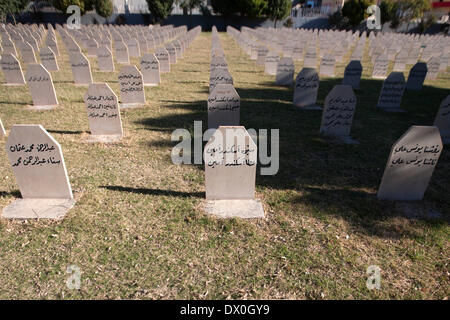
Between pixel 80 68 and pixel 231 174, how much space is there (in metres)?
7.97

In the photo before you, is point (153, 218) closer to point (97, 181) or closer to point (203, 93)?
point (97, 181)

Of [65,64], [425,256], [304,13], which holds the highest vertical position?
[304,13]

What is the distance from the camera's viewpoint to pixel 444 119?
5.56m

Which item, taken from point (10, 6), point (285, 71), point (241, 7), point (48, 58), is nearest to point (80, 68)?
point (48, 58)

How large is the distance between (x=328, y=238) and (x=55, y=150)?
11.1 ft

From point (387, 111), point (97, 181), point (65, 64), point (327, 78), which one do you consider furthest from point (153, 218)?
point (65, 64)

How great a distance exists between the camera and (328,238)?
122 inches

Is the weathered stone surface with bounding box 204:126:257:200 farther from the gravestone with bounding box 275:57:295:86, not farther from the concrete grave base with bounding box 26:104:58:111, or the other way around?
the gravestone with bounding box 275:57:295:86

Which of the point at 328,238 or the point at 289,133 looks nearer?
the point at 328,238

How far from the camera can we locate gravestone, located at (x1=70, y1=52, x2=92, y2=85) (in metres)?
8.80

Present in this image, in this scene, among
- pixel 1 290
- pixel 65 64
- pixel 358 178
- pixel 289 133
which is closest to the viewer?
pixel 1 290

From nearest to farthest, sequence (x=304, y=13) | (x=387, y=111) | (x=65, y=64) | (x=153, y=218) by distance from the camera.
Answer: (x=153, y=218) → (x=387, y=111) → (x=65, y=64) → (x=304, y=13)

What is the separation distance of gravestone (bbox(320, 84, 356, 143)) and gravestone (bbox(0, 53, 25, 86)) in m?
9.22

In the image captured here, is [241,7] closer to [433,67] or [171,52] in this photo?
[171,52]
